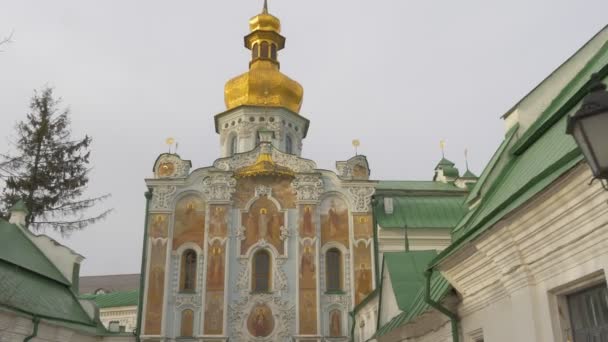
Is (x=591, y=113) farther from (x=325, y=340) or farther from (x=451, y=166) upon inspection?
(x=451, y=166)

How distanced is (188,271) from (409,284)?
458 inches

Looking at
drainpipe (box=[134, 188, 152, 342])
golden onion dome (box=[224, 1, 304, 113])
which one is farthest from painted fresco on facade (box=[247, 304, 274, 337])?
golden onion dome (box=[224, 1, 304, 113])

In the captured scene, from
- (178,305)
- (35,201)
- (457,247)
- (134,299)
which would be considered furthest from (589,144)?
(134,299)

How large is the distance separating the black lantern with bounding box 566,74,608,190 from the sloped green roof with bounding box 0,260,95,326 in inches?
606

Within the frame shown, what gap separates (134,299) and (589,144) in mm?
35156

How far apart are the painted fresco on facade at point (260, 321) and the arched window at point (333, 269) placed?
7.84 feet

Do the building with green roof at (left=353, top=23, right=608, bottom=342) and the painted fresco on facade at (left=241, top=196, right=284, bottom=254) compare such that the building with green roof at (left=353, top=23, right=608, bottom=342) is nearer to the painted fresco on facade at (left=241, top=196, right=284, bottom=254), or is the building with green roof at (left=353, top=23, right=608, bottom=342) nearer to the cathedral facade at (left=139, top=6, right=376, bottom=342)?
the cathedral facade at (left=139, top=6, right=376, bottom=342)

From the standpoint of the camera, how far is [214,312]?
73.7 feet

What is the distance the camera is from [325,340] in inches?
874

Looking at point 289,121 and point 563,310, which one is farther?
point 289,121

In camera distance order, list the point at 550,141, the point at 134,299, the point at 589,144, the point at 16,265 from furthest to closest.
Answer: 1. the point at 134,299
2. the point at 16,265
3. the point at 550,141
4. the point at 589,144

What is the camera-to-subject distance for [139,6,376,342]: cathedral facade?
22469 mm

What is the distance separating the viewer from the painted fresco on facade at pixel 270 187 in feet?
79.8

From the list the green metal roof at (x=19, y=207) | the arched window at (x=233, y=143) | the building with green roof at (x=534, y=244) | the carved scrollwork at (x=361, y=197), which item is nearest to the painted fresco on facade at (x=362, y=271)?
the carved scrollwork at (x=361, y=197)
